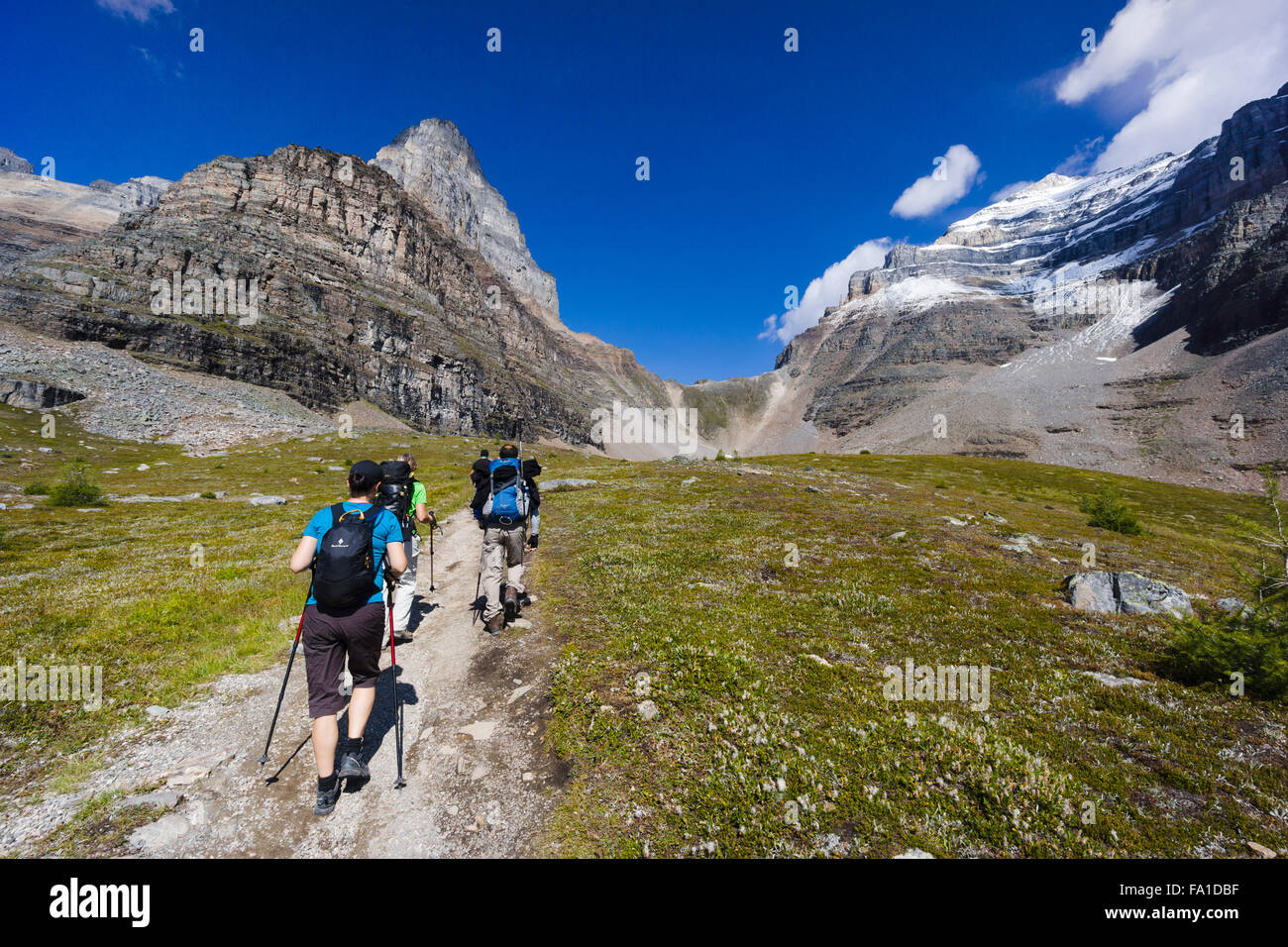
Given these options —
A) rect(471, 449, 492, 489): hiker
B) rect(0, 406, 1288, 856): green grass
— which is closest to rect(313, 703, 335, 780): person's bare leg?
rect(0, 406, 1288, 856): green grass

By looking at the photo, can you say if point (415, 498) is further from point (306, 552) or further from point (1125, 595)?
point (1125, 595)

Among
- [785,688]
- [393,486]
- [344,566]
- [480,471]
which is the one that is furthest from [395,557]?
[480,471]

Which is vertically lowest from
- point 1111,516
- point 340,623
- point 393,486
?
point 1111,516

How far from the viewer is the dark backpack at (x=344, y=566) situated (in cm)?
677

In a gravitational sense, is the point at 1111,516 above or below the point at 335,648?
below

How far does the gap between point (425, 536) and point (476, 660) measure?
1417cm

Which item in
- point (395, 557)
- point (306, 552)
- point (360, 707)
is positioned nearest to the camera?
point (306, 552)

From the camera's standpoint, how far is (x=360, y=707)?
716cm

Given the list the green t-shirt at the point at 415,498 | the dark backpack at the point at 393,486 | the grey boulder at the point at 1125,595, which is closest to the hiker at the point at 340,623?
the dark backpack at the point at 393,486

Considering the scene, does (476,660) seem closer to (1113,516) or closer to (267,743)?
(267,743)

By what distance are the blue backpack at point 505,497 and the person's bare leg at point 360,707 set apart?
6.07 metres

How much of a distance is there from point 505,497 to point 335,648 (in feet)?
21.1

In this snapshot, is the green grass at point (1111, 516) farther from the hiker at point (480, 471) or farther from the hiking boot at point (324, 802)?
the hiking boot at point (324, 802)
